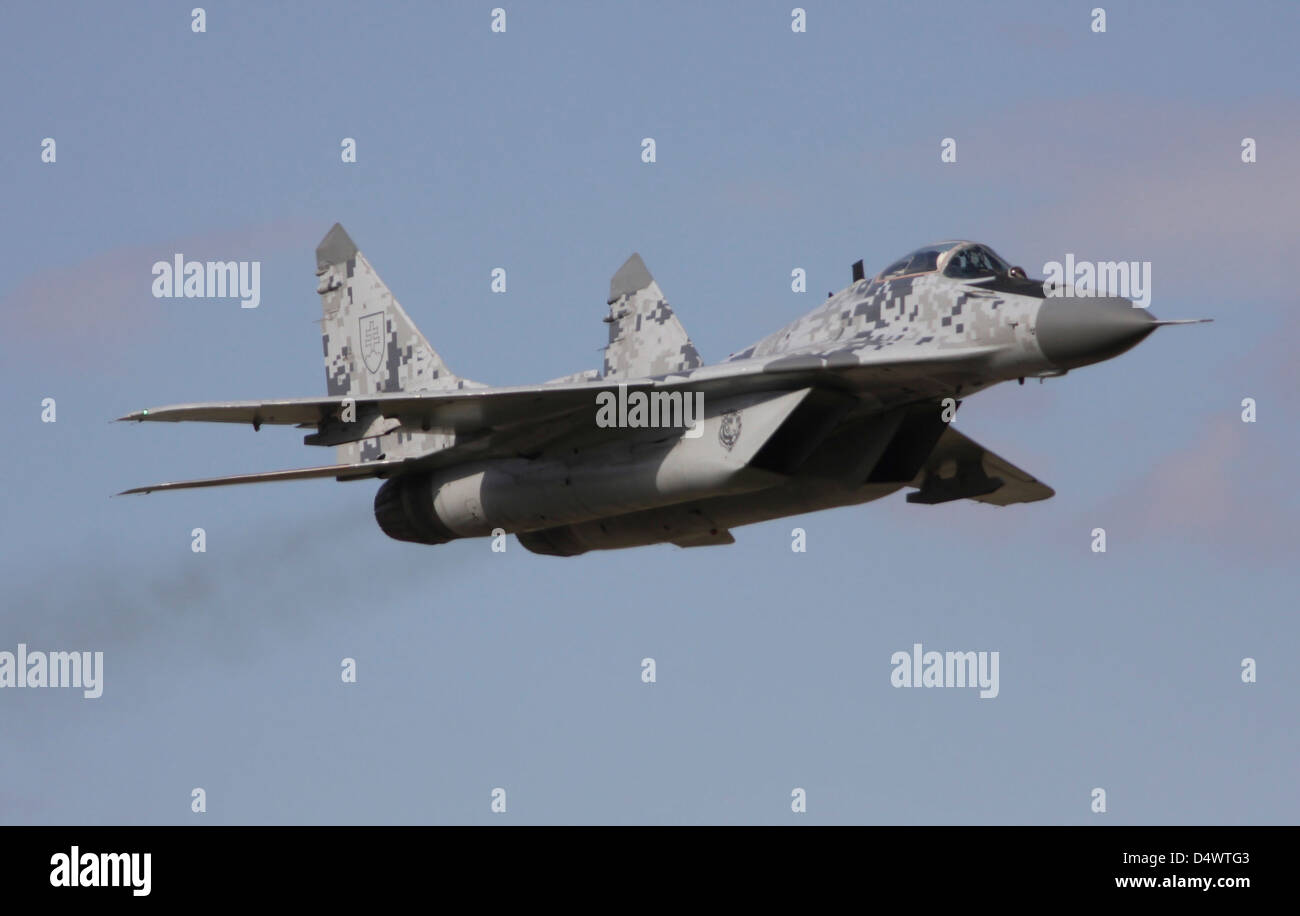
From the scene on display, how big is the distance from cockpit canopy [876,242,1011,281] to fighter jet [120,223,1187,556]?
0.02 meters

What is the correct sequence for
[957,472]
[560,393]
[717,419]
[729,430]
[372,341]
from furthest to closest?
Result: 1. [372,341]
2. [957,472]
3. [560,393]
4. [717,419]
5. [729,430]

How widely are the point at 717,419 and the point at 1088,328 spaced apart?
4.80 meters

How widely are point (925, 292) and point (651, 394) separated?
3.77 metres

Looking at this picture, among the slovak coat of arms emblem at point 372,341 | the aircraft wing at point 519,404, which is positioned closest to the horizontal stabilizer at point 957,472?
the aircraft wing at point 519,404

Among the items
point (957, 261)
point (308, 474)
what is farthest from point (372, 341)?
point (957, 261)

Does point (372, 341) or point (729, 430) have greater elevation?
point (372, 341)

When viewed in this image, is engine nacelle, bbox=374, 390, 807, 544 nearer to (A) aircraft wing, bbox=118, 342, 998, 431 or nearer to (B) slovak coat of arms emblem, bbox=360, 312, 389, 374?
(A) aircraft wing, bbox=118, 342, 998, 431

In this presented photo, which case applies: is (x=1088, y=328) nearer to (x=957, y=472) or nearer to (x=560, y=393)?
(x=957, y=472)

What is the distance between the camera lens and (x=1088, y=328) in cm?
2583

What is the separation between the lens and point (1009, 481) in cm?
3256

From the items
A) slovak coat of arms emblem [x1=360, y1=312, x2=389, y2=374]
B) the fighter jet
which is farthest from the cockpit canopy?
slovak coat of arms emblem [x1=360, y1=312, x2=389, y2=374]

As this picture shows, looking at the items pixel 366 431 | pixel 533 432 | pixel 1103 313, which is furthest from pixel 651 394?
pixel 1103 313

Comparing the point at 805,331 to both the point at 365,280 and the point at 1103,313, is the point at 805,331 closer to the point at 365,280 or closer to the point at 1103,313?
the point at 1103,313

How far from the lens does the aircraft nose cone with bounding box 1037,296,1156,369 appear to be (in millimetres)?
25688
